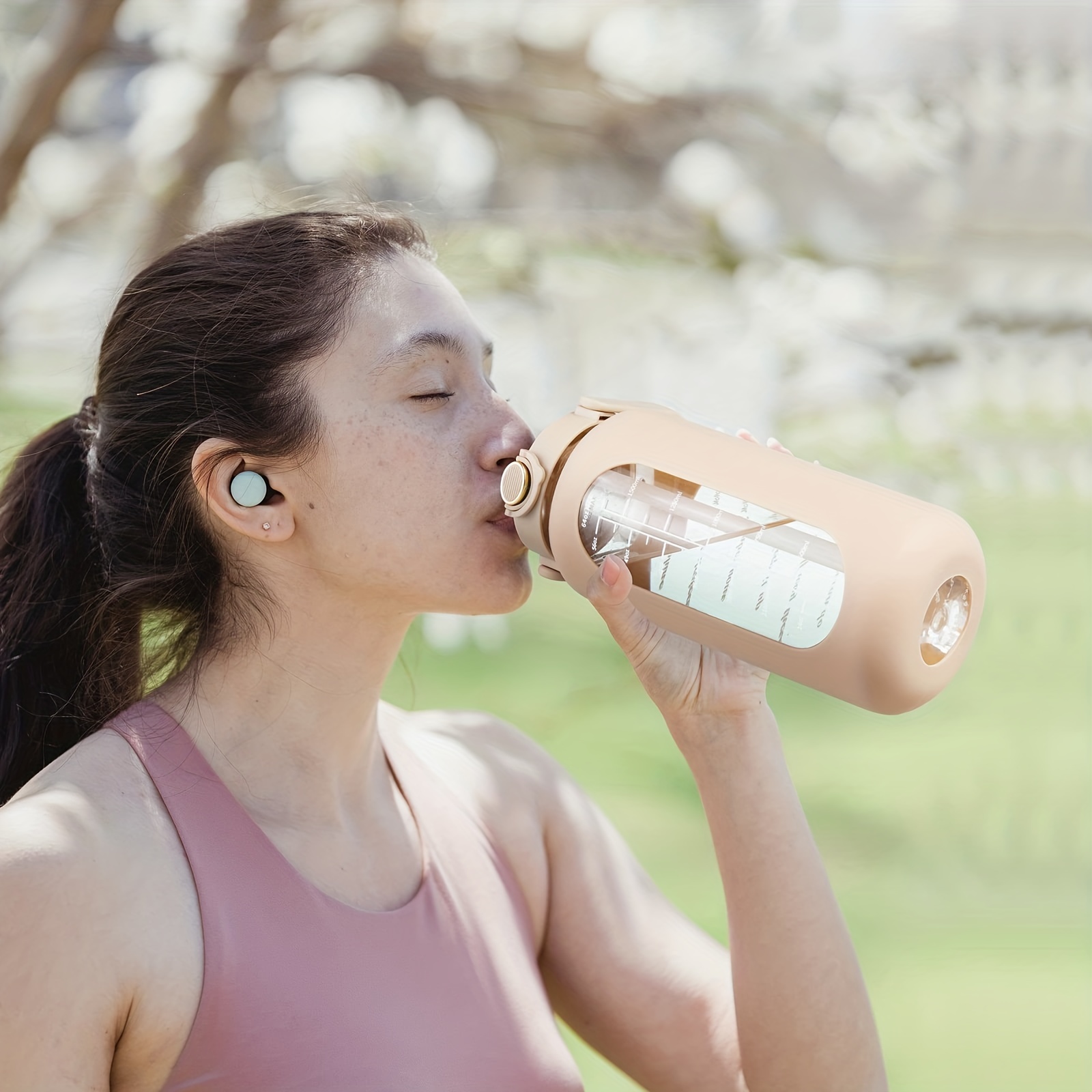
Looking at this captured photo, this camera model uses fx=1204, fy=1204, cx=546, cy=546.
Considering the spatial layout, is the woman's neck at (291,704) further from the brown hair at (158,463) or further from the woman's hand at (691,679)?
the woman's hand at (691,679)

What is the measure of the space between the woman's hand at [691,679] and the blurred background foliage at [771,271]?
4.63 ft

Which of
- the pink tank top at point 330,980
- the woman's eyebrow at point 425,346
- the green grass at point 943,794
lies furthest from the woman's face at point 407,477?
the green grass at point 943,794

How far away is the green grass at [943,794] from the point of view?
297 centimetres

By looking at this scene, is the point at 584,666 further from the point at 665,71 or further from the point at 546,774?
the point at 546,774

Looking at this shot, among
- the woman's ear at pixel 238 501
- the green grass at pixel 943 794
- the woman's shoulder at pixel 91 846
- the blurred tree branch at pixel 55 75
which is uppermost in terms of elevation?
the blurred tree branch at pixel 55 75

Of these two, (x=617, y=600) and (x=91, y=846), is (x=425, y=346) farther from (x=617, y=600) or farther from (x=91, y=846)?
(x=91, y=846)

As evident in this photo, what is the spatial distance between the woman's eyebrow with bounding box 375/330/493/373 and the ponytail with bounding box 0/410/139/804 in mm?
384

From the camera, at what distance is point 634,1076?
128cm

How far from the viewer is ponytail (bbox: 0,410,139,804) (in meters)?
1.19

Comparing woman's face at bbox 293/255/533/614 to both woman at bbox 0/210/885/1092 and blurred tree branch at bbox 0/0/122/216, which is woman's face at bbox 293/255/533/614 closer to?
woman at bbox 0/210/885/1092

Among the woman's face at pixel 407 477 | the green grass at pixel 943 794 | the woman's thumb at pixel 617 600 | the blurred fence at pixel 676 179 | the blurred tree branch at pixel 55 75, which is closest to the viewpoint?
the woman's thumb at pixel 617 600

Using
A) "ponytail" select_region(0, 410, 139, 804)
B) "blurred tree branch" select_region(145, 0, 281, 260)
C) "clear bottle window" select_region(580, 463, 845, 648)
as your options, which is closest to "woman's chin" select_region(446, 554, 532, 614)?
"clear bottle window" select_region(580, 463, 845, 648)

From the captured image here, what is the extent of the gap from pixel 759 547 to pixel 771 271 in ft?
8.56

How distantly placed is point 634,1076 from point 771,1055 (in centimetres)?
18
